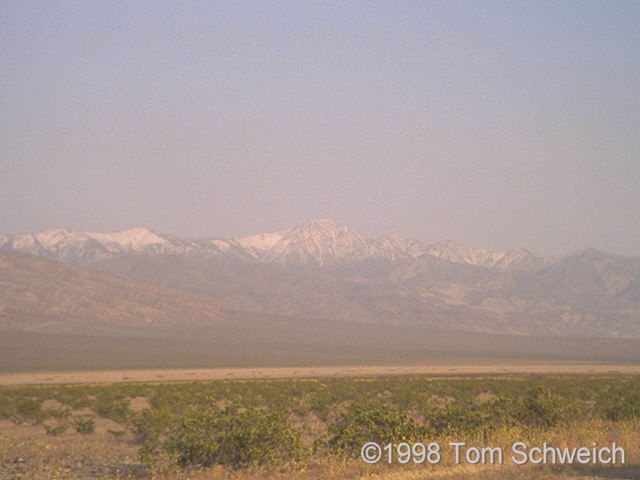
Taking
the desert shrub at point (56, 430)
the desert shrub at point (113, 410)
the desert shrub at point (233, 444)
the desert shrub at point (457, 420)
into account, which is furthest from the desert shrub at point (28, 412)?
the desert shrub at point (457, 420)

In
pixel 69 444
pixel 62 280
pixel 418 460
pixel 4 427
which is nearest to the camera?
pixel 418 460

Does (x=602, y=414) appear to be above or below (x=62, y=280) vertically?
below

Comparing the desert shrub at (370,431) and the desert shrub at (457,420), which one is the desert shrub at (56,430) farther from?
the desert shrub at (457,420)

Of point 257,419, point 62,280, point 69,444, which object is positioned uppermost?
point 62,280

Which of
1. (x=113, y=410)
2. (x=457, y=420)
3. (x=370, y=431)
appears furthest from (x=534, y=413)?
(x=113, y=410)

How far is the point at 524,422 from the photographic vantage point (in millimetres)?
17891

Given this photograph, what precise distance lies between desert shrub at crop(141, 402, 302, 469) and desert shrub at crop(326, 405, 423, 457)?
4.07 feet

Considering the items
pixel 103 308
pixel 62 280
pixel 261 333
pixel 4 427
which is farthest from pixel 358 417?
pixel 62 280

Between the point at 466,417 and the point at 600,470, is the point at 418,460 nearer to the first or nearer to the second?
the point at 600,470

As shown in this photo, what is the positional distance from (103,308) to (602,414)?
434 ft

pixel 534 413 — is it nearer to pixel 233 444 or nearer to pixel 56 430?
pixel 233 444

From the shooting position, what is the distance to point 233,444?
46.3 feet

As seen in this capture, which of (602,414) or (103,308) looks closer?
(602,414)

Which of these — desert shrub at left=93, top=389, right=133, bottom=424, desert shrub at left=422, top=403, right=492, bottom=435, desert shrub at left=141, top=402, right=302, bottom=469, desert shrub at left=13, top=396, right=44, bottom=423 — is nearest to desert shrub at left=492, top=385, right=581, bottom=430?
desert shrub at left=422, top=403, right=492, bottom=435
